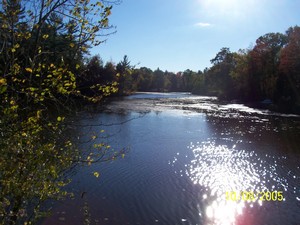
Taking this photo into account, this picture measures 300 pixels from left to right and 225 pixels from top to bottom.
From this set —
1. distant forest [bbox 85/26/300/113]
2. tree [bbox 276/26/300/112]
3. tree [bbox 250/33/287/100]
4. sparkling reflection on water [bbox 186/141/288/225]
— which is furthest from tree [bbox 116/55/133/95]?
tree [bbox 250/33/287/100]

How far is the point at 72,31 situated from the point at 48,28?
382 mm

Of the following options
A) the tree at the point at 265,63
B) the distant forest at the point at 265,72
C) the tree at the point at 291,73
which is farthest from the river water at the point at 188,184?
the tree at the point at 265,63

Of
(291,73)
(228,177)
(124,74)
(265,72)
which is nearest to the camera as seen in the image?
(124,74)

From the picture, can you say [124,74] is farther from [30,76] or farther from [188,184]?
[188,184]

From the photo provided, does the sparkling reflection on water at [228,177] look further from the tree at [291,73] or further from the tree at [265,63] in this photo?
the tree at [265,63]

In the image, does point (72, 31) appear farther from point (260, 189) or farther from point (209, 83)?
point (209, 83)

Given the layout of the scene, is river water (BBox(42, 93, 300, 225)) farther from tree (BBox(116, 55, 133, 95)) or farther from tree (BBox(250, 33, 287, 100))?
tree (BBox(250, 33, 287, 100))

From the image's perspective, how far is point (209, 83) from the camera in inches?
3868

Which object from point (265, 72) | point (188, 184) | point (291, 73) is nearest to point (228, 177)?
point (188, 184)

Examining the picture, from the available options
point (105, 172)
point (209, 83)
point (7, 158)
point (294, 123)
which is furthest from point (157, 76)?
point (7, 158)

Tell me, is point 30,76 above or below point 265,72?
below

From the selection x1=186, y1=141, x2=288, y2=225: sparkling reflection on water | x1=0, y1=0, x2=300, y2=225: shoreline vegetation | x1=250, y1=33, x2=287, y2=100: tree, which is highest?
x1=250, y1=33, x2=287, y2=100: tree

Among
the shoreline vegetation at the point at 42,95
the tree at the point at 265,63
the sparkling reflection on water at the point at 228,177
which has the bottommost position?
the sparkling reflection on water at the point at 228,177

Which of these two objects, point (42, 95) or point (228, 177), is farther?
point (228, 177)
